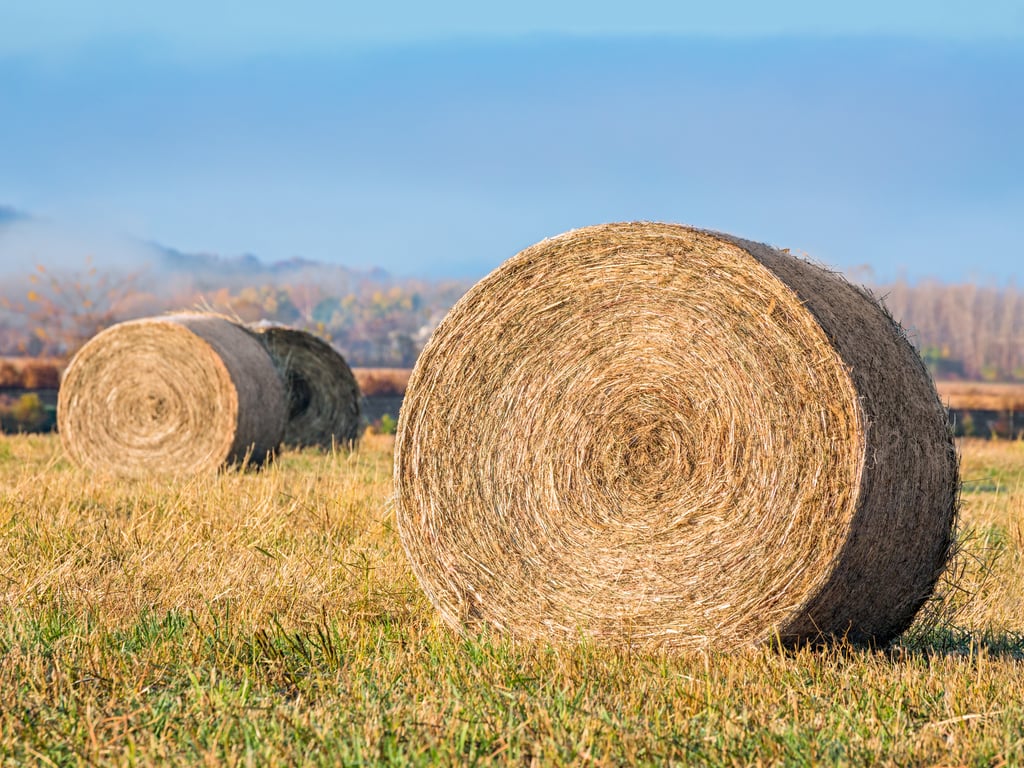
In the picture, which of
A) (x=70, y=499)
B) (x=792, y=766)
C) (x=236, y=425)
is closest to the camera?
(x=792, y=766)

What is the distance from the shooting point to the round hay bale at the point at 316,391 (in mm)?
16578

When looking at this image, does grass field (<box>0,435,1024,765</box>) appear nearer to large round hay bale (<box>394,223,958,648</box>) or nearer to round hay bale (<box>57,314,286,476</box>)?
large round hay bale (<box>394,223,958,648</box>)

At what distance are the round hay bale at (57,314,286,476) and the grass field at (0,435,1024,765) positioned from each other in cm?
515

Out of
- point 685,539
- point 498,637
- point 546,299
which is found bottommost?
point 498,637

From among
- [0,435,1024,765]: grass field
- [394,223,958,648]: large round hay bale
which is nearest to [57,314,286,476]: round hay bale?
[0,435,1024,765]: grass field

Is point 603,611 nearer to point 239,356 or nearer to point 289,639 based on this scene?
point 289,639

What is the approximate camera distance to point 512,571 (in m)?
5.71

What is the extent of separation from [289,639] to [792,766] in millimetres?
2255

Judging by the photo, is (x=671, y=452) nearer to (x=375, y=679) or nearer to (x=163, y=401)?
(x=375, y=679)

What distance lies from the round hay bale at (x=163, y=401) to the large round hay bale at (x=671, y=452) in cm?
713

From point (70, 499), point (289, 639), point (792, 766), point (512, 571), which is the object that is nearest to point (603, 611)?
point (512, 571)

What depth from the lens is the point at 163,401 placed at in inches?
509

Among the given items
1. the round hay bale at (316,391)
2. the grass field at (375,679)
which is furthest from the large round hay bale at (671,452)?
the round hay bale at (316,391)

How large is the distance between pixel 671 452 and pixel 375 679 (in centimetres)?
170
